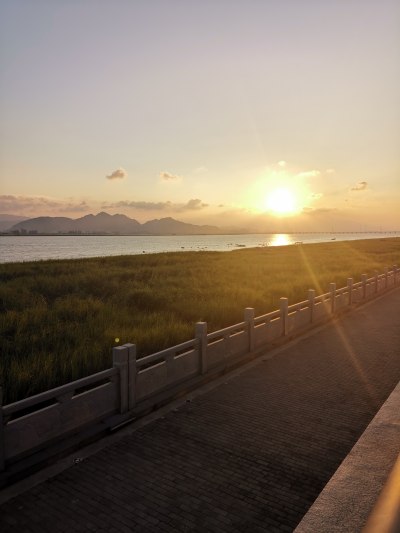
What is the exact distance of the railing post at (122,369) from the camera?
298 inches

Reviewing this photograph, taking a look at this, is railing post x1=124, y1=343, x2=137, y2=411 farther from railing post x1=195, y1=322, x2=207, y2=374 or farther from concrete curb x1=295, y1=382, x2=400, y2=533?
concrete curb x1=295, y1=382, x2=400, y2=533

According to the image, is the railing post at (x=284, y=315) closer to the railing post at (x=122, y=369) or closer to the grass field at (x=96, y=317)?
the grass field at (x=96, y=317)

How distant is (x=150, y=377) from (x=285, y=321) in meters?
6.66

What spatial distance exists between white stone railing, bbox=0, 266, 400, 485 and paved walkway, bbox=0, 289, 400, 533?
1.47ft

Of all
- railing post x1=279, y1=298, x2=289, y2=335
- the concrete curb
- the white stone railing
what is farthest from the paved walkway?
railing post x1=279, y1=298, x2=289, y2=335

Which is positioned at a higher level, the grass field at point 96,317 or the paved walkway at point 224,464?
the grass field at point 96,317

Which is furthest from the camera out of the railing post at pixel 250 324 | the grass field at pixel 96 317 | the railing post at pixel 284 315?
the railing post at pixel 284 315

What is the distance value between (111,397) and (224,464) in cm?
248

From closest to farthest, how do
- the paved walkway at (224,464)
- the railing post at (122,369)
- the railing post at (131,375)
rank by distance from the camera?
the paved walkway at (224,464)
the railing post at (122,369)
the railing post at (131,375)

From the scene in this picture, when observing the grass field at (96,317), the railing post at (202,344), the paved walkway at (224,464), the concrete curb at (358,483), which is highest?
the railing post at (202,344)

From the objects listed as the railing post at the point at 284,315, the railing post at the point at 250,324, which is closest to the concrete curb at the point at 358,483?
the railing post at the point at 250,324

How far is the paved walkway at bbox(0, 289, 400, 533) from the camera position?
4914mm

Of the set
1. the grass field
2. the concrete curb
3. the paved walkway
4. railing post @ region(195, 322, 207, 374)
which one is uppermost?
railing post @ region(195, 322, 207, 374)

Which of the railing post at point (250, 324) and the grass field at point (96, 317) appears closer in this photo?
the grass field at point (96, 317)
